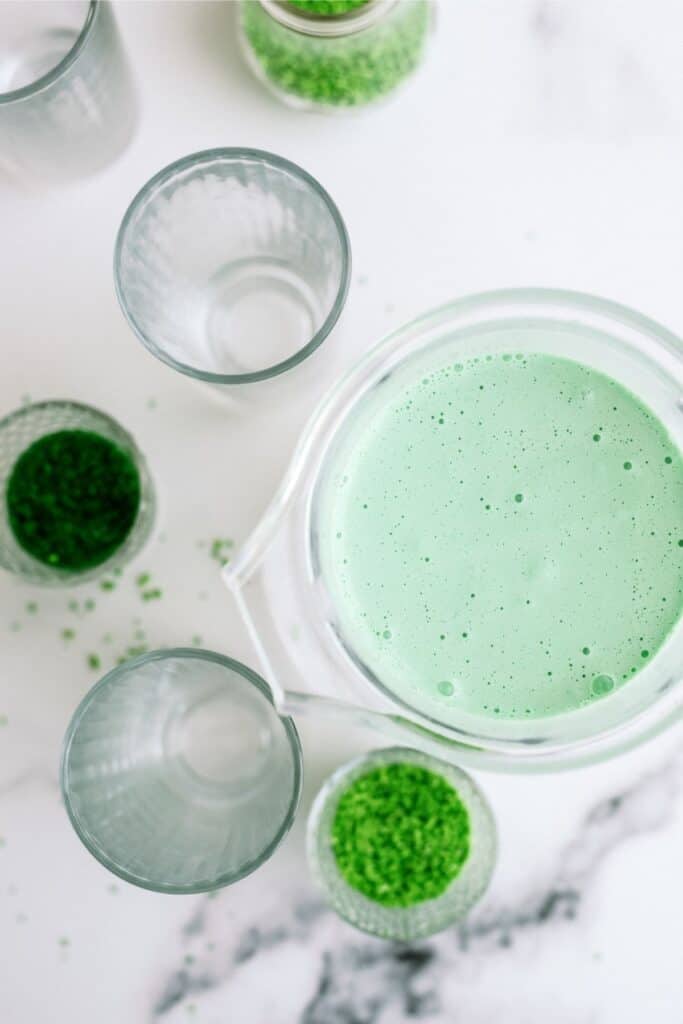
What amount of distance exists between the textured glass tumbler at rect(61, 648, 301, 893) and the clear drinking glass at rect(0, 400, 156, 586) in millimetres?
140

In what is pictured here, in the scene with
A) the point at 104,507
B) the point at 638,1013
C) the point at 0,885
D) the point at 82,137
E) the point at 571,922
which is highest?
the point at 82,137

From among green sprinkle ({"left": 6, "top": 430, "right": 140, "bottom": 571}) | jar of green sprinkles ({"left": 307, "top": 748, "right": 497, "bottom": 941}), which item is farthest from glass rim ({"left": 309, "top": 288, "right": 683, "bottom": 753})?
green sprinkle ({"left": 6, "top": 430, "right": 140, "bottom": 571})

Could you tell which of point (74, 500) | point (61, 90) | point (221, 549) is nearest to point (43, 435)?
point (74, 500)

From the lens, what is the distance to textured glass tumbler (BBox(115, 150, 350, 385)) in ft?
3.75

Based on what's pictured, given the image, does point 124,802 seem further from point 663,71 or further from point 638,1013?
point 663,71

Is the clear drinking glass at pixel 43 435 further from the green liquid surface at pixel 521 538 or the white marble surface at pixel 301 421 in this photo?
the green liquid surface at pixel 521 538

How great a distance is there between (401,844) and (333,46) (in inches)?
33.8

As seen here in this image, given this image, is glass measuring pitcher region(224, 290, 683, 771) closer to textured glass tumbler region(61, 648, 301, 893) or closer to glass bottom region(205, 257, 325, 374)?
textured glass tumbler region(61, 648, 301, 893)

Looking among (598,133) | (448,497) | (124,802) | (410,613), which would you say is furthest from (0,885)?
(598,133)

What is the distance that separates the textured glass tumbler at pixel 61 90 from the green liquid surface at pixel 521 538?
0.47 metres

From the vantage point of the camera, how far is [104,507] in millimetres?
Result: 1273

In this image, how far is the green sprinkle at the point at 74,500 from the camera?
1.27 metres

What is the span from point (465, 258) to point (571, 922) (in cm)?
78

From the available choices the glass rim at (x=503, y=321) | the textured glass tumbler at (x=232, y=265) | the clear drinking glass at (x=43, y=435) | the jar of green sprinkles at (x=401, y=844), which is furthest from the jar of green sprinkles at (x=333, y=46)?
the jar of green sprinkles at (x=401, y=844)
